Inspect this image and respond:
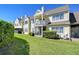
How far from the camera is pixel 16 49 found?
52.2 ft

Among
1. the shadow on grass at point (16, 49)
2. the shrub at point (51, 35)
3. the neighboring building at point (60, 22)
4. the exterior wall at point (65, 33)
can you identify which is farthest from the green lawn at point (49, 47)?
the neighboring building at point (60, 22)

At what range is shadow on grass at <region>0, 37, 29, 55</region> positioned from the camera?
15.0 meters

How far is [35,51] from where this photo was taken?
1580 centimetres

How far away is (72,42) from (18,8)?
6.06 meters

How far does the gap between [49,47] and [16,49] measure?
2939mm

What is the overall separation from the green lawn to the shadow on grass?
0.18 meters

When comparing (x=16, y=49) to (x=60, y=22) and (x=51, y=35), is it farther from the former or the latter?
(x=60, y=22)

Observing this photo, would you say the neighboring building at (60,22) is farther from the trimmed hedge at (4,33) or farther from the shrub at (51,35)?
the trimmed hedge at (4,33)

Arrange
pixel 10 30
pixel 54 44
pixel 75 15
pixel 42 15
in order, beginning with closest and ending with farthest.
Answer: pixel 10 30, pixel 54 44, pixel 75 15, pixel 42 15
